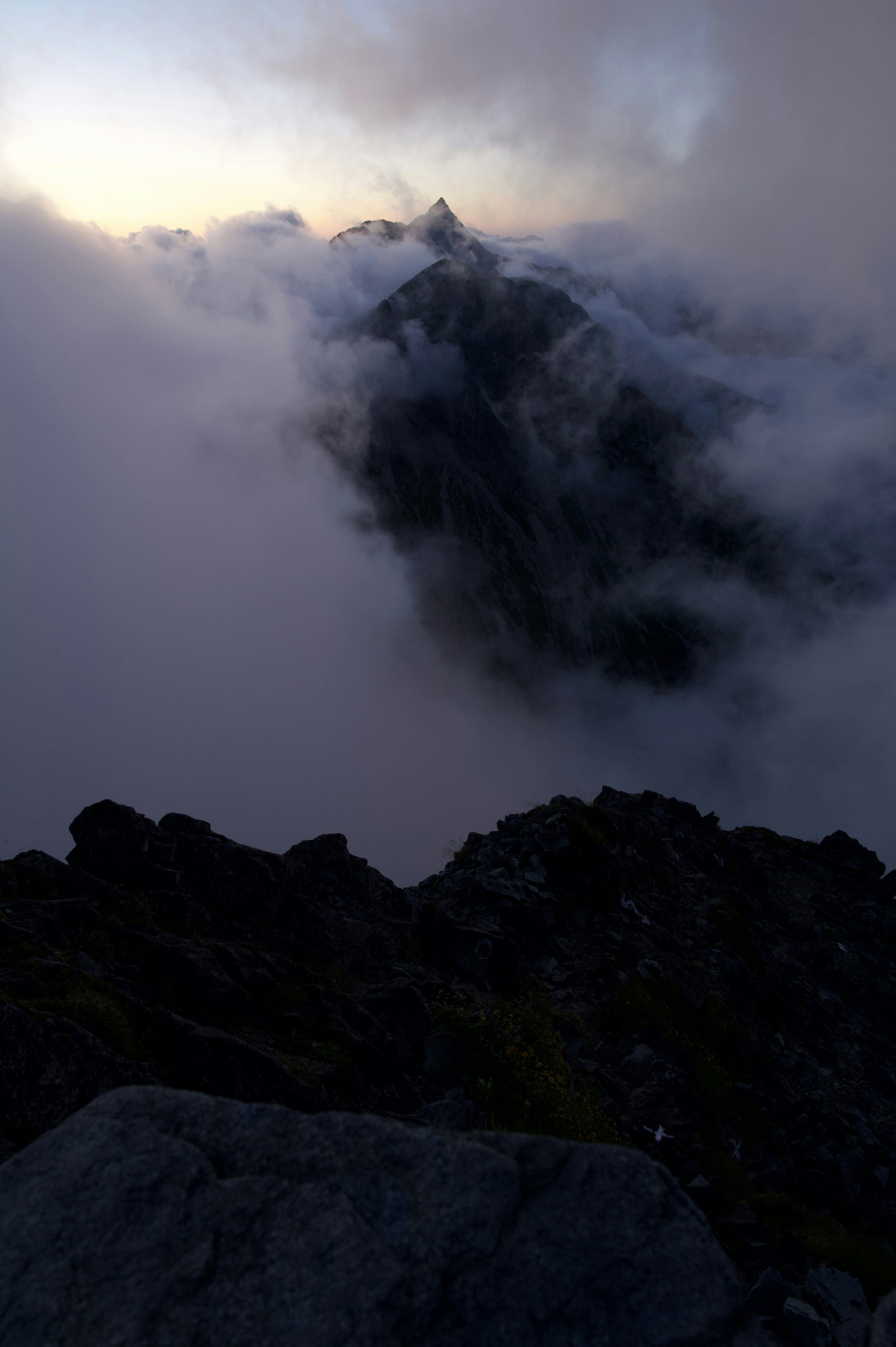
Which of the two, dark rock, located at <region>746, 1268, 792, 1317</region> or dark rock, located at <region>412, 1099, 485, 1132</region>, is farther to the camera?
dark rock, located at <region>412, 1099, 485, 1132</region>

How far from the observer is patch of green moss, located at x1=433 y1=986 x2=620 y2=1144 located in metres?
15.1

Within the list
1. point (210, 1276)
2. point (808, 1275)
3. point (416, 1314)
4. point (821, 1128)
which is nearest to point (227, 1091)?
point (210, 1276)

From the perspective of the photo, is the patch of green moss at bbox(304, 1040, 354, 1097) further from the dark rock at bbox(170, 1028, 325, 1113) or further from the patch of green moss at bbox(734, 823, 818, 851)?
the patch of green moss at bbox(734, 823, 818, 851)

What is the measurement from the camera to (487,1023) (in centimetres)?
1792

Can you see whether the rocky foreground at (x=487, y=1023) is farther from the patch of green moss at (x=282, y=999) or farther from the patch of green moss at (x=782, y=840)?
the patch of green moss at (x=782, y=840)

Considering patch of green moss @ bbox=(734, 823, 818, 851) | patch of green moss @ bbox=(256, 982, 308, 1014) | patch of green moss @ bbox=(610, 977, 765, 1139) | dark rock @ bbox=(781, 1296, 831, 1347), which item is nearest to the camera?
dark rock @ bbox=(781, 1296, 831, 1347)

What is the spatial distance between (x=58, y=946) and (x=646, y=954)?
22174 millimetres

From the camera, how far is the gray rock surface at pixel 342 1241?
445 cm

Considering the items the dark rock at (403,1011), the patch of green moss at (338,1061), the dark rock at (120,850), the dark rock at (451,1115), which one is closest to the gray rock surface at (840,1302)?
the dark rock at (451,1115)

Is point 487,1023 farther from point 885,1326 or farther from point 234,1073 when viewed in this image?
point 885,1326

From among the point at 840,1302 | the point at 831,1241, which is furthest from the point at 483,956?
the point at 840,1302

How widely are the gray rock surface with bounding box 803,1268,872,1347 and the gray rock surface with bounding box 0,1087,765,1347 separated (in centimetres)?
1068

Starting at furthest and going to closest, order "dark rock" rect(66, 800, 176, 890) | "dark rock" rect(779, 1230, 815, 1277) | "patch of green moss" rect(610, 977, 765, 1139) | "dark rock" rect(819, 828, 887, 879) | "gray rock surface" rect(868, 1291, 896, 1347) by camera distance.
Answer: "dark rock" rect(819, 828, 887, 879)
"patch of green moss" rect(610, 977, 765, 1139)
"dark rock" rect(66, 800, 176, 890)
"dark rock" rect(779, 1230, 815, 1277)
"gray rock surface" rect(868, 1291, 896, 1347)

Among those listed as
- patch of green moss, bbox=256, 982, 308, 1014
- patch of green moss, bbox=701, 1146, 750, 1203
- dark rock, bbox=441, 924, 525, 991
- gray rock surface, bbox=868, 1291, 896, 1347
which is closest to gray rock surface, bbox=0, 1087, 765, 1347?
gray rock surface, bbox=868, 1291, 896, 1347
